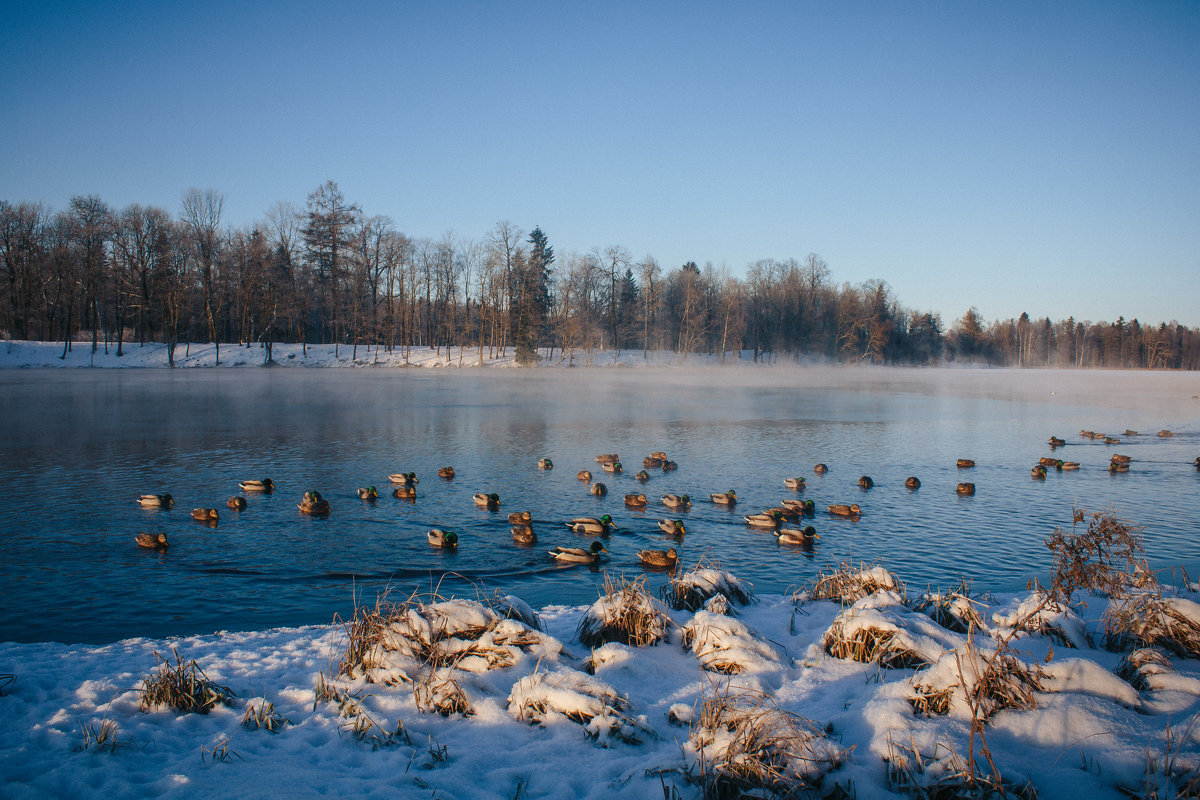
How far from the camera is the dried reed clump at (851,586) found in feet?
26.2

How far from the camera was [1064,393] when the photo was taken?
2138 inches

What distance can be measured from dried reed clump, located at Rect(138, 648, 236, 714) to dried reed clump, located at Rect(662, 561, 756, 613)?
4783 mm

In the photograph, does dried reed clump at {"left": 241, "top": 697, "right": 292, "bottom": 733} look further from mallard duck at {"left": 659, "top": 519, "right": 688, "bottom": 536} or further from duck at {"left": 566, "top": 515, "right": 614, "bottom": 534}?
mallard duck at {"left": 659, "top": 519, "right": 688, "bottom": 536}

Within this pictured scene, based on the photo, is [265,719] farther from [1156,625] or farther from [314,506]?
[314,506]

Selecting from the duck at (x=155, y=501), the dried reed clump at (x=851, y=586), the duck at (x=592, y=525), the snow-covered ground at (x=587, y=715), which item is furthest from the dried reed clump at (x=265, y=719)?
the duck at (x=155, y=501)

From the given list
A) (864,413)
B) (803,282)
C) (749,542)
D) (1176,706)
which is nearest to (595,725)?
(1176,706)

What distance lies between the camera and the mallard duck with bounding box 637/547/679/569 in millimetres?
11008

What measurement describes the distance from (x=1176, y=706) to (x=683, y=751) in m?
3.32

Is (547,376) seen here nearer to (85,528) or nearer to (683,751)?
(85,528)

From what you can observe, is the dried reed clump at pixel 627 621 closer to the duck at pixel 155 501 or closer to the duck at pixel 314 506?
the duck at pixel 314 506

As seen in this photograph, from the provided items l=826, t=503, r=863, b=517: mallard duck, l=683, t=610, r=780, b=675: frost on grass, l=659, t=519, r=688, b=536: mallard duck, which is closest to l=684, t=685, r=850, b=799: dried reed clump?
l=683, t=610, r=780, b=675: frost on grass

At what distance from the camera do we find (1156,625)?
555cm

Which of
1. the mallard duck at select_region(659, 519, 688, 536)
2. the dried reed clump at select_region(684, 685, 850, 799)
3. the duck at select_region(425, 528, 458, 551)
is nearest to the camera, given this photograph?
the dried reed clump at select_region(684, 685, 850, 799)

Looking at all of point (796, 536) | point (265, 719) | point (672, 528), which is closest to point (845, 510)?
point (796, 536)
